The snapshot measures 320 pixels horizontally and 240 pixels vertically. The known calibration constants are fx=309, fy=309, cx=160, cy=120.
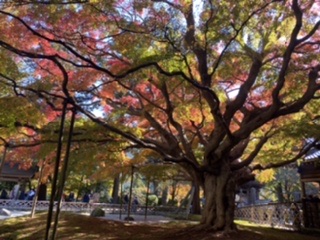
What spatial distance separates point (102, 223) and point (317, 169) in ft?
30.8

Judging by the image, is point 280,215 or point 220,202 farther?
point 280,215

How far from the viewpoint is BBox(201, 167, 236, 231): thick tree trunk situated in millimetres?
9492

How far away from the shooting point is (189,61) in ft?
31.2

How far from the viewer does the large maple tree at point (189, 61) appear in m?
7.87

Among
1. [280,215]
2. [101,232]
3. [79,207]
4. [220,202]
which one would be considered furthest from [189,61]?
[79,207]

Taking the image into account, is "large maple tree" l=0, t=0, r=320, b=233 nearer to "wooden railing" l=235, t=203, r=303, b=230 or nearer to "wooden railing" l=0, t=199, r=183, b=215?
"wooden railing" l=235, t=203, r=303, b=230

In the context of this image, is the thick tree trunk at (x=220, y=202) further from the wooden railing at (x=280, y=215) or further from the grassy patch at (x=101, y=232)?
the wooden railing at (x=280, y=215)

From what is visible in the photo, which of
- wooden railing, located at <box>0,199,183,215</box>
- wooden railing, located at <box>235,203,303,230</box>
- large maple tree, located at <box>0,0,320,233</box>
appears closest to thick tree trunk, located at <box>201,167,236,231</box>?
large maple tree, located at <box>0,0,320,233</box>

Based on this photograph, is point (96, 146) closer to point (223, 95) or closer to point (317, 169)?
point (223, 95)

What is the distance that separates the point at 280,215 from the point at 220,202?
600 cm

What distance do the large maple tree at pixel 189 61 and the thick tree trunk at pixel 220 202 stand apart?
0.10ft

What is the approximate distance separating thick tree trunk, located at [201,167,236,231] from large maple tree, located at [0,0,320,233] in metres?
0.03

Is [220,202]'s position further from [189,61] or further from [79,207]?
[79,207]

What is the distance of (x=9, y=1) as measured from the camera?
680 centimetres
